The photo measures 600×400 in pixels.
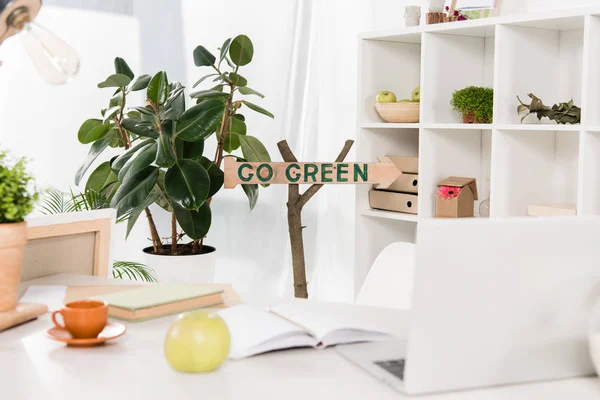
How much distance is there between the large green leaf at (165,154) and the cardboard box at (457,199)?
1.13 meters

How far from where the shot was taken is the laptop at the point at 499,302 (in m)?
1.22

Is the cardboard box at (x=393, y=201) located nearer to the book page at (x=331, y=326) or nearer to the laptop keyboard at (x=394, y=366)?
the book page at (x=331, y=326)

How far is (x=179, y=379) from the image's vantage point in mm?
1310

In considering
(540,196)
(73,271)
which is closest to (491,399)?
(73,271)

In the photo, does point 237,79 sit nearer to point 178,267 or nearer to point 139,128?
point 139,128

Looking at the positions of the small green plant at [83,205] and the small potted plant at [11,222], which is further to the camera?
the small green plant at [83,205]

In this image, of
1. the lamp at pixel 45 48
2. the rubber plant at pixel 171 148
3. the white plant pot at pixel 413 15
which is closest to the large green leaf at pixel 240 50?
the rubber plant at pixel 171 148

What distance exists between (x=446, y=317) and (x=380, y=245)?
8.09ft

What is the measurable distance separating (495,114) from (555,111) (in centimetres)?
22

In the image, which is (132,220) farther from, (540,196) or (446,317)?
(446,317)

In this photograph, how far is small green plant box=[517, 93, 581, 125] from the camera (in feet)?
9.48

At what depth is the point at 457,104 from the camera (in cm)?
326

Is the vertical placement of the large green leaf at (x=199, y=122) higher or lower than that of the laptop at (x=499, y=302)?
higher

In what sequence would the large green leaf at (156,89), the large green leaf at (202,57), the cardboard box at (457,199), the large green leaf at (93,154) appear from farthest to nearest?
the large green leaf at (202,57) → the large green leaf at (93,154) → the large green leaf at (156,89) → the cardboard box at (457,199)
